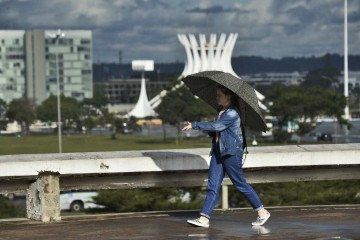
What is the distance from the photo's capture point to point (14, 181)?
12.2m

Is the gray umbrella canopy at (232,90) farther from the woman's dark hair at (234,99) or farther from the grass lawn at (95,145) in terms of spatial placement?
the grass lawn at (95,145)

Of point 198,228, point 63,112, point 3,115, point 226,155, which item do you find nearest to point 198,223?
point 198,228

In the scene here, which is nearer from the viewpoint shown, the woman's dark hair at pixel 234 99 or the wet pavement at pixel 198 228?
the wet pavement at pixel 198 228

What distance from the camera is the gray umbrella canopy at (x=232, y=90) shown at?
11.1m

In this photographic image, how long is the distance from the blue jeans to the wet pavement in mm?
244

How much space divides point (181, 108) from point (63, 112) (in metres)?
26.2

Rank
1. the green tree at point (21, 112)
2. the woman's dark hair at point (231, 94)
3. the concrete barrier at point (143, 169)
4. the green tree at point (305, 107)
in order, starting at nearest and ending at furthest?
the woman's dark hair at point (231, 94) → the concrete barrier at point (143, 169) → the green tree at point (305, 107) → the green tree at point (21, 112)

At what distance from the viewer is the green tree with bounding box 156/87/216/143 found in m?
117

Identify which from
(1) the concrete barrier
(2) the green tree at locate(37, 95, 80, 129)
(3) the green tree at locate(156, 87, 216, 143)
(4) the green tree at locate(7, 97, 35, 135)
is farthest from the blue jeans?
(4) the green tree at locate(7, 97, 35, 135)

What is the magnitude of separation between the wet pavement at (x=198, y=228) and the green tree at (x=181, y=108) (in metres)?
102

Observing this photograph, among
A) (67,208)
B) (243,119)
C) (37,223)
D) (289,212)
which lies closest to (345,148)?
A: (289,212)

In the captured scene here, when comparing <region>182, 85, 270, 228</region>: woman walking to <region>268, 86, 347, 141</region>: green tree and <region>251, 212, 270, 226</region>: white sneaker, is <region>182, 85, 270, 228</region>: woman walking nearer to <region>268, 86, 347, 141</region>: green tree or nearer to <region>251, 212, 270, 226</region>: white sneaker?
<region>251, 212, 270, 226</region>: white sneaker

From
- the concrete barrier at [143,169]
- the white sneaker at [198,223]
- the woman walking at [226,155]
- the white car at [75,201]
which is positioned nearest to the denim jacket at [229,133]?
the woman walking at [226,155]

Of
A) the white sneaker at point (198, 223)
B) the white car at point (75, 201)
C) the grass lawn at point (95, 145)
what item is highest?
the white sneaker at point (198, 223)
